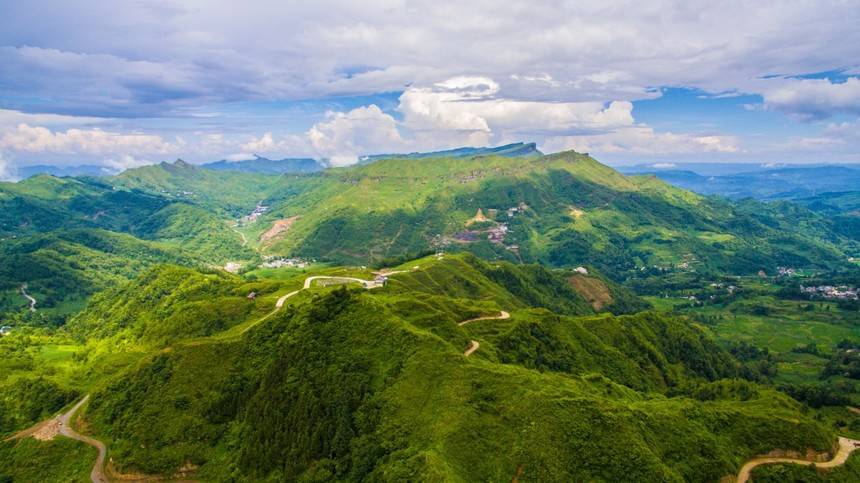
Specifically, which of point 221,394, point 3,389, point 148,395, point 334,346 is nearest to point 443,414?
point 334,346

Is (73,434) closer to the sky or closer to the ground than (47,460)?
closer to the sky

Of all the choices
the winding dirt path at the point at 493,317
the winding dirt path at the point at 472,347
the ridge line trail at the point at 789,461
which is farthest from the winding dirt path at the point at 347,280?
the ridge line trail at the point at 789,461

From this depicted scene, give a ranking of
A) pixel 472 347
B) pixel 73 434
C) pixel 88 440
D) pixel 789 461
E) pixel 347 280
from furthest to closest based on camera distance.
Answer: pixel 347 280 → pixel 472 347 → pixel 73 434 → pixel 88 440 → pixel 789 461

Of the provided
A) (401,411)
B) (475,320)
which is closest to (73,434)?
(401,411)

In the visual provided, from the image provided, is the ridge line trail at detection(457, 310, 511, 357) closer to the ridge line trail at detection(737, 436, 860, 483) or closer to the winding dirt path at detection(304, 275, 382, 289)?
the ridge line trail at detection(737, 436, 860, 483)

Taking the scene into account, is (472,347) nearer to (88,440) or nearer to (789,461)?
(789,461)

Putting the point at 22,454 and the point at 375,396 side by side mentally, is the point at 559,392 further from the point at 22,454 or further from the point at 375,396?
the point at 22,454

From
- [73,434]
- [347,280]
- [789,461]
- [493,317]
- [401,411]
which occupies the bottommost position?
[73,434]
